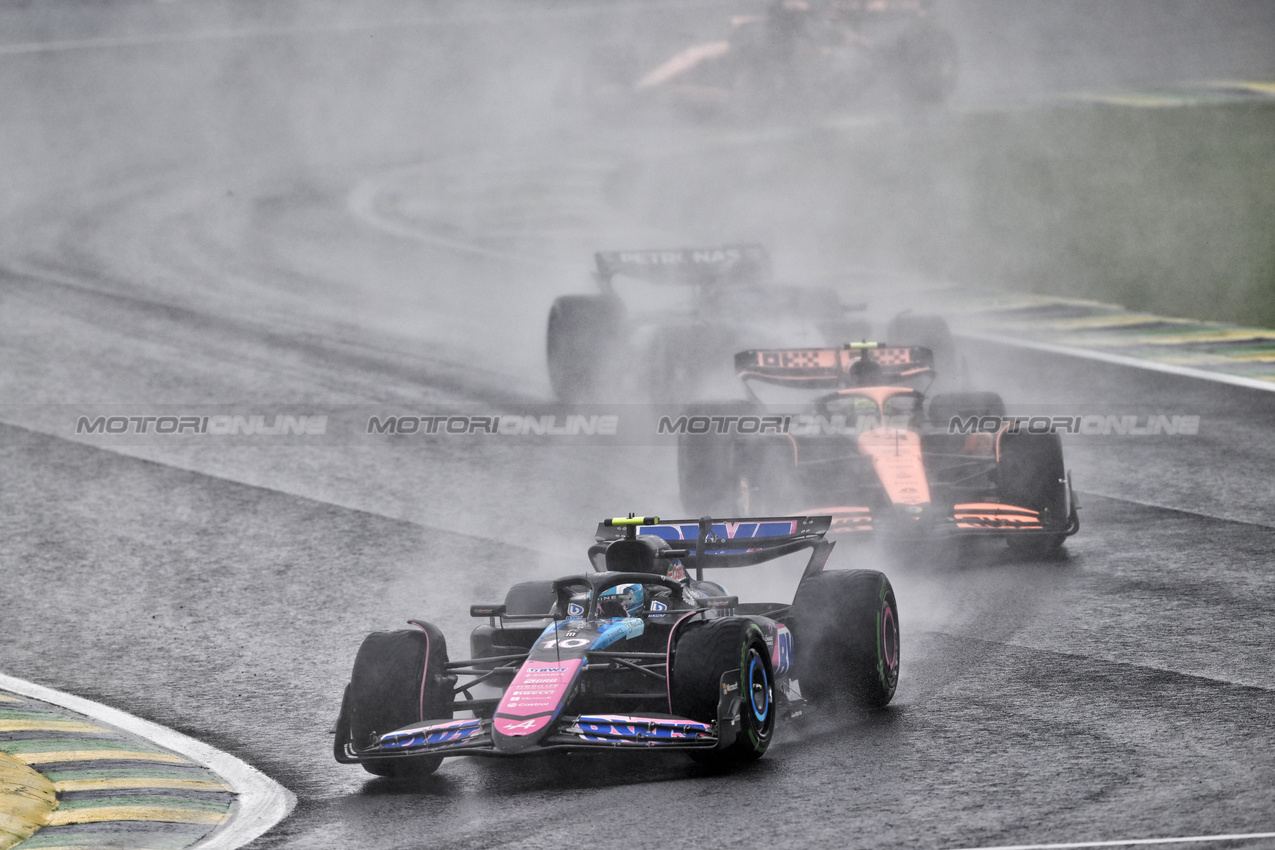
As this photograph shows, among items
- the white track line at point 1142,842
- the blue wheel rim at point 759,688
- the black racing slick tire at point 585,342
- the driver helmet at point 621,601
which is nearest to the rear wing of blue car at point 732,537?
the driver helmet at point 621,601

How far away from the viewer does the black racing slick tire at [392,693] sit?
6.72m

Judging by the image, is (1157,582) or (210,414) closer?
(1157,582)

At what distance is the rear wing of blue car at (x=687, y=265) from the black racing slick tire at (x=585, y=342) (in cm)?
31

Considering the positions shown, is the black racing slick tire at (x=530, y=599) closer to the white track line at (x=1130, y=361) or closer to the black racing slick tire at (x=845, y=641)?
the black racing slick tire at (x=845, y=641)

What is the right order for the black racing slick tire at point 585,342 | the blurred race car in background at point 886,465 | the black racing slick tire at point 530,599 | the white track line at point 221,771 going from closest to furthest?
the white track line at point 221,771 → the black racing slick tire at point 530,599 → the blurred race car in background at point 886,465 → the black racing slick tire at point 585,342

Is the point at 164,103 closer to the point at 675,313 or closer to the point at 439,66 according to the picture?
the point at 439,66

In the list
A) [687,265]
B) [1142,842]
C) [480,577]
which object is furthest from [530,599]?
[687,265]

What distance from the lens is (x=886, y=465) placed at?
1014 cm

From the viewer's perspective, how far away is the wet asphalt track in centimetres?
607

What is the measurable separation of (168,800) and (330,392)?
8355 millimetres

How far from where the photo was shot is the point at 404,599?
967cm

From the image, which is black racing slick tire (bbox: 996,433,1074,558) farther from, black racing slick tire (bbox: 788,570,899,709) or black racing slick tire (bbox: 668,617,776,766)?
black racing slick tire (bbox: 668,617,776,766)

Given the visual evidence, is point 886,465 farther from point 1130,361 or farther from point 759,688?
point 1130,361

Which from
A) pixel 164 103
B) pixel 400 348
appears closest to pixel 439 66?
pixel 164 103
